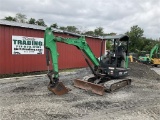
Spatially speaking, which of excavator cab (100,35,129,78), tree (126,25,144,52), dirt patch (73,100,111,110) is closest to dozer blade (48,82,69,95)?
dirt patch (73,100,111,110)

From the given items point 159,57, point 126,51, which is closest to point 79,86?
point 126,51

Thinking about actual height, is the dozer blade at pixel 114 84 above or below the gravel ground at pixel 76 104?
above

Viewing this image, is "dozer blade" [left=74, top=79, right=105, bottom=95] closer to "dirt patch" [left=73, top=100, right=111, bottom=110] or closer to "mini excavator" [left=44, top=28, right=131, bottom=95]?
"mini excavator" [left=44, top=28, right=131, bottom=95]

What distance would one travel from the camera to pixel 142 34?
48750mm

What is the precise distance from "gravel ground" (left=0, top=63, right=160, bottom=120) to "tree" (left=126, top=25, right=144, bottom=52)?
37706 millimetres

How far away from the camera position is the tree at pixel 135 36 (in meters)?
46.4

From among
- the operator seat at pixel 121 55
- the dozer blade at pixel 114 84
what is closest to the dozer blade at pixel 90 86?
the dozer blade at pixel 114 84

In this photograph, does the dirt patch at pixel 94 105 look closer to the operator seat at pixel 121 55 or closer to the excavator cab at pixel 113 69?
the excavator cab at pixel 113 69

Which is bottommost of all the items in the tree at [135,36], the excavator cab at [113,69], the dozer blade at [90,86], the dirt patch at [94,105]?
the dirt patch at [94,105]

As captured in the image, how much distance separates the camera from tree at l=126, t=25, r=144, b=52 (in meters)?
46.4

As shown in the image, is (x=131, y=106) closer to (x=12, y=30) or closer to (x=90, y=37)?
(x=12, y=30)

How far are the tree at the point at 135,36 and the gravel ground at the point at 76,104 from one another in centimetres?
3771

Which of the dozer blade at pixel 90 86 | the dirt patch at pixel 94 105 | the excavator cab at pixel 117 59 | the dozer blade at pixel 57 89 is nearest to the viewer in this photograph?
the dirt patch at pixel 94 105

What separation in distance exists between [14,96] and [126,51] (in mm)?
5639
